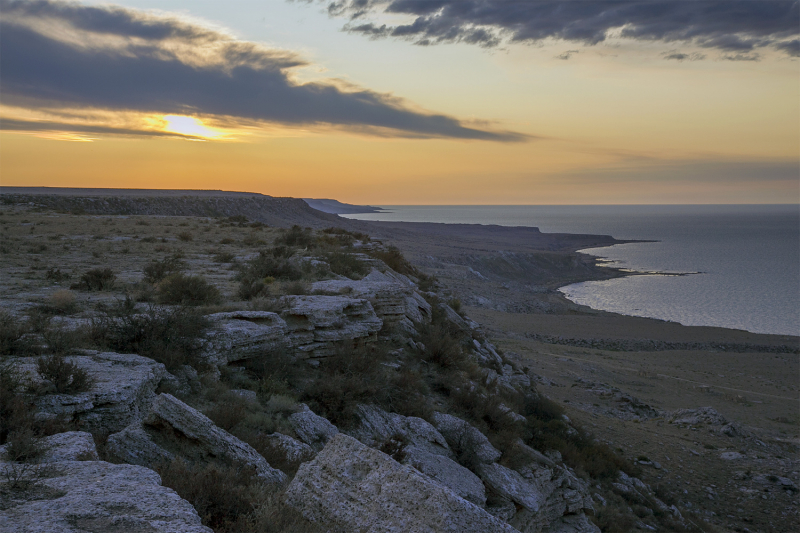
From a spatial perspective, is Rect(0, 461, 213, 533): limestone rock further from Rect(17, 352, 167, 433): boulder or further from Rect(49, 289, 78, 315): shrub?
Rect(49, 289, 78, 315): shrub

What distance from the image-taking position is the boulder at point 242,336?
26.5 ft

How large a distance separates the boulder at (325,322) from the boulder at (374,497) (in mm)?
4502

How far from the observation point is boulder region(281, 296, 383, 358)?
31.2ft

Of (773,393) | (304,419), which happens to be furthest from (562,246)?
(304,419)

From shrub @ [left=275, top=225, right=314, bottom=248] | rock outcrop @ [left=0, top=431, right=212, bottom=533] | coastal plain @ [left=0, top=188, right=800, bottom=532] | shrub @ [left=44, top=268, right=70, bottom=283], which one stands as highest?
shrub @ [left=275, top=225, right=314, bottom=248]

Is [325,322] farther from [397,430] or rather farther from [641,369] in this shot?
[641,369]

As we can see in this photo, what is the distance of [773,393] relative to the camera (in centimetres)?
2508

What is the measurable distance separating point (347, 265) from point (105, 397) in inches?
451

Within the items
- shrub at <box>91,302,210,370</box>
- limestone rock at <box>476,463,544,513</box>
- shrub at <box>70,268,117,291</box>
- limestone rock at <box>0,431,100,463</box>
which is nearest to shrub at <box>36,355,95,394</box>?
limestone rock at <box>0,431,100,463</box>

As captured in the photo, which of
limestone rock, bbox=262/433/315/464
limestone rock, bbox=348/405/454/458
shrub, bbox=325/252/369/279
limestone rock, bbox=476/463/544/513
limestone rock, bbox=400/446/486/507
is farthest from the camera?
shrub, bbox=325/252/369/279

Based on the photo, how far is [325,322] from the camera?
9.96 m

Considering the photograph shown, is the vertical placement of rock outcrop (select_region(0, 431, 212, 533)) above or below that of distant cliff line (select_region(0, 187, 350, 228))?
below

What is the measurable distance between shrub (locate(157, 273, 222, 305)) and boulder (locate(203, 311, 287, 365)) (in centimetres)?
166

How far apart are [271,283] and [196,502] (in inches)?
367
